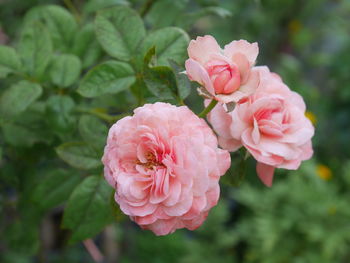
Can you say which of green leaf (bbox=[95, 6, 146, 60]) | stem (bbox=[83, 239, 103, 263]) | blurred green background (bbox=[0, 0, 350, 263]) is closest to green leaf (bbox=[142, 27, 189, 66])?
green leaf (bbox=[95, 6, 146, 60])

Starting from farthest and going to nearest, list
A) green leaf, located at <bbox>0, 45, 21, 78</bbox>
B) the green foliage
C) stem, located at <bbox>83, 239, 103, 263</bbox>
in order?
the green foliage
stem, located at <bbox>83, 239, 103, 263</bbox>
green leaf, located at <bbox>0, 45, 21, 78</bbox>

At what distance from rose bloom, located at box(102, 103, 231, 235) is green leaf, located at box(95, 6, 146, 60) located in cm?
21

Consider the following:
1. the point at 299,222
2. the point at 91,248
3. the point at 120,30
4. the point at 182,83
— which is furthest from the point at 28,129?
the point at 299,222

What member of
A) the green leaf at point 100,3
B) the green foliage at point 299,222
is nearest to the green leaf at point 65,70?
the green leaf at point 100,3

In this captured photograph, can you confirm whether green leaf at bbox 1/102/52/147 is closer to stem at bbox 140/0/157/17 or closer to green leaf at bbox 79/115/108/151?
green leaf at bbox 79/115/108/151

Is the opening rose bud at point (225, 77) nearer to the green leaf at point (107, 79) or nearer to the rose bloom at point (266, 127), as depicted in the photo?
the rose bloom at point (266, 127)

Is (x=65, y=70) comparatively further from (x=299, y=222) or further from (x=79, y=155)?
(x=299, y=222)

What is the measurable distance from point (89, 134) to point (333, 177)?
1585 millimetres

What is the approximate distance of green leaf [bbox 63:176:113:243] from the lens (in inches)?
26.9

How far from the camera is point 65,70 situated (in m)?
0.75

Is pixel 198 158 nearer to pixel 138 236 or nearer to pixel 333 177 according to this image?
pixel 138 236

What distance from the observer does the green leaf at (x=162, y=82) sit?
22.8 inches

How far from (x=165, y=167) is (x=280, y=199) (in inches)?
57.0

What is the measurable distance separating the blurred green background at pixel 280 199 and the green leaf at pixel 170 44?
0.60 m
